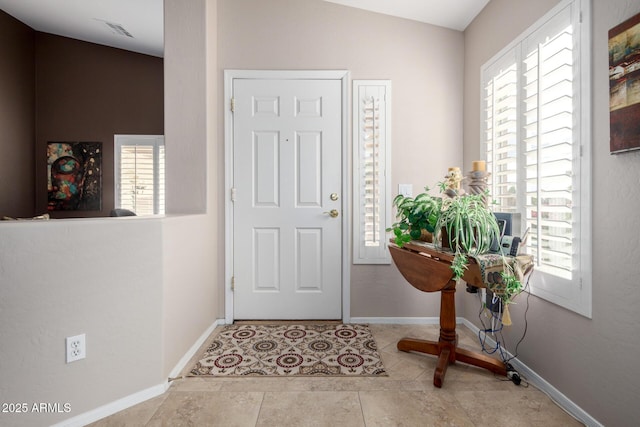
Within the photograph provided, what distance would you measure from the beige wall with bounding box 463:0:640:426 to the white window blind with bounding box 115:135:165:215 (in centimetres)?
424

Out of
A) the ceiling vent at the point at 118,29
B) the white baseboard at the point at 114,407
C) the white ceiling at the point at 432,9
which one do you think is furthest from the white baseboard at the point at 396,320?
the ceiling vent at the point at 118,29

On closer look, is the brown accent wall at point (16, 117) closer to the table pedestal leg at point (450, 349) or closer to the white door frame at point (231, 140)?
the white door frame at point (231, 140)

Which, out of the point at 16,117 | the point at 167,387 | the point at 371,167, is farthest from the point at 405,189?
the point at 16,117

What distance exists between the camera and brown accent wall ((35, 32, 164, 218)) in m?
4.27

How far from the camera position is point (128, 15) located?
3.35 meters

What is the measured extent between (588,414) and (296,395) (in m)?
1.33

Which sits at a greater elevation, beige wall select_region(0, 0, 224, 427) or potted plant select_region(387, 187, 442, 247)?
potted plant select_region(387, 187, 442, 247)

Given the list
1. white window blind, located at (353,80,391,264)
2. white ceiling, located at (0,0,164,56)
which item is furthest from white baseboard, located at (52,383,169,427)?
white ceiling, located at (0,0,164,56)

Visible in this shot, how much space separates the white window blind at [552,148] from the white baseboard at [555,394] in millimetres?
449

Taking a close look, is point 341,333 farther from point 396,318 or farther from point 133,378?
point 133,378

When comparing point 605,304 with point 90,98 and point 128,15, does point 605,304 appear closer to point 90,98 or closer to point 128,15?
point 128,15

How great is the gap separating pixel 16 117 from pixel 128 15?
2.09 metres

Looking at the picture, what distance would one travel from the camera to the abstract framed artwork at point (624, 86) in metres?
1.19

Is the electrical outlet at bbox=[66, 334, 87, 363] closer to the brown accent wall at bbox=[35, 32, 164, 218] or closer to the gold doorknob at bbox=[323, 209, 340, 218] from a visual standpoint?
the gold doorknob at bbox=[323, 209, 340, 218]
